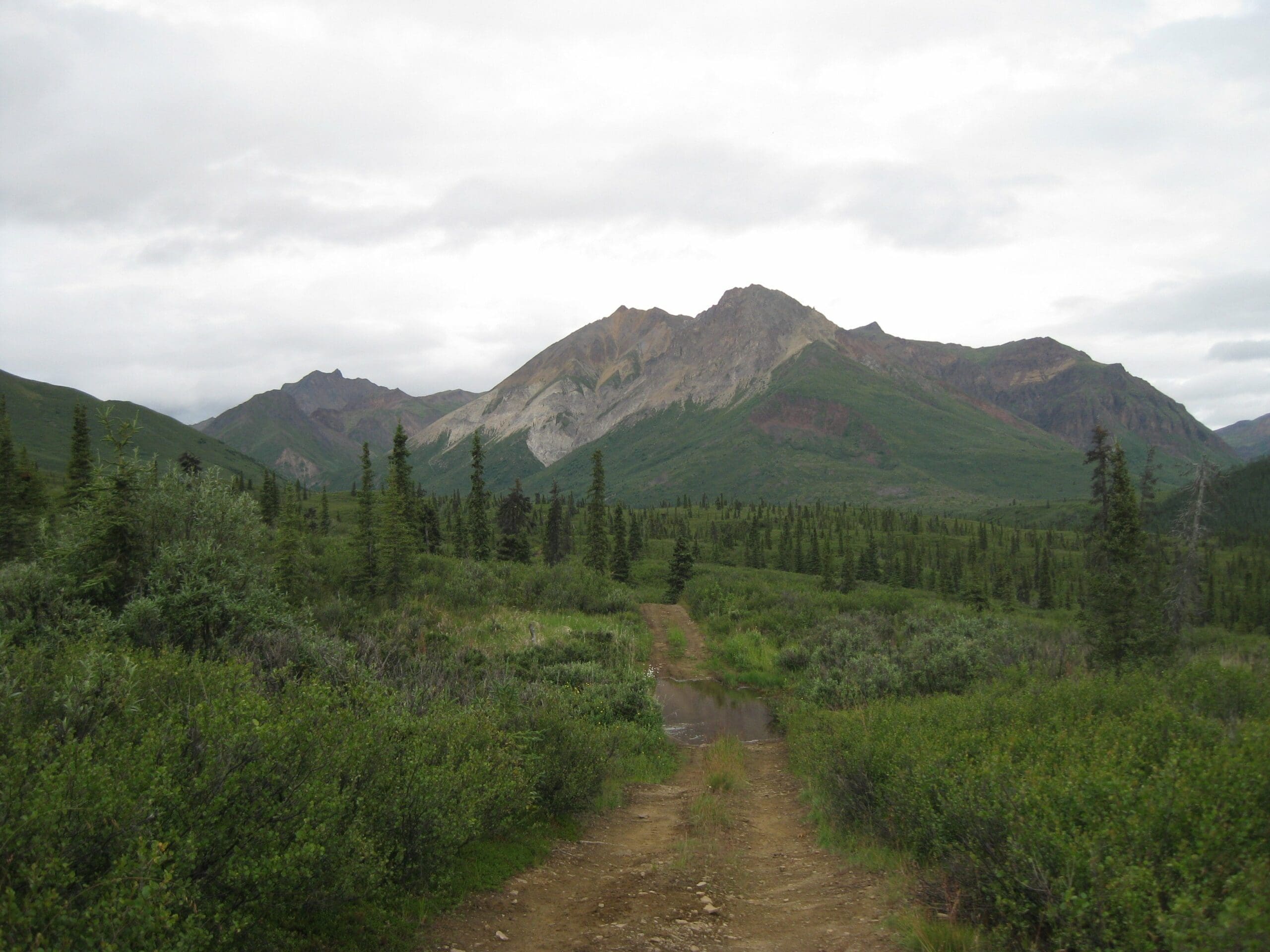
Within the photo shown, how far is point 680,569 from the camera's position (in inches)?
Result: 2473

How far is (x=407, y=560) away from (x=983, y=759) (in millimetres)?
33976

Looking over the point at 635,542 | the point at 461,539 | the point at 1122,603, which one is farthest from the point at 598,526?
the point at 1122,603

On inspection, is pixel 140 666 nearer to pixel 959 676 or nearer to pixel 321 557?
pixel 959 676

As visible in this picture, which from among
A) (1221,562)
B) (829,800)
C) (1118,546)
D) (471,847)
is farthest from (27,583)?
(1221,562)

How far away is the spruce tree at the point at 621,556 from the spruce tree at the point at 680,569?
4.51 m

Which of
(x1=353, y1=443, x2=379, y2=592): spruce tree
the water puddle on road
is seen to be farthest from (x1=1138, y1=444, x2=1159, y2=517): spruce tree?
(x1=353, y1=443, x2=379, y2=592): spruce tree

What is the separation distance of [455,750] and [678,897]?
3703 millimetres

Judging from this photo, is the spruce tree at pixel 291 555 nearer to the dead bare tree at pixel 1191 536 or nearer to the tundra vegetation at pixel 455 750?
the tundra vegetation at pixel 455 750

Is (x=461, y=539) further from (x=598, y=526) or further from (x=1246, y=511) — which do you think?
(x=1246, y=511)

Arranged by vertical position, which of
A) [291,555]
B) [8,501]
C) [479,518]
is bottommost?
[291,555]

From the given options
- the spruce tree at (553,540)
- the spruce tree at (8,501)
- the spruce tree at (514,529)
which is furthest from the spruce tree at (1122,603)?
the spruce tree at (553,540)

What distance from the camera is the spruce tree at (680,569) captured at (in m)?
62.1

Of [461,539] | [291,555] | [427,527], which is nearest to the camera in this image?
[291,555]

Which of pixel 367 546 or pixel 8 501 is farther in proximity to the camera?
pixel 8 501
